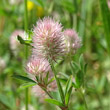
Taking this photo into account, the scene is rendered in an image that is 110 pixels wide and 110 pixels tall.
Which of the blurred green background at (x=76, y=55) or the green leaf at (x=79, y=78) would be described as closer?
the green leaf at (x=79, y=78)

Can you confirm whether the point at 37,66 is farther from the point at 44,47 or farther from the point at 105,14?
the point at 105,14

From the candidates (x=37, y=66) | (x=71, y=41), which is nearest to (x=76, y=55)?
(x=71, y=41)

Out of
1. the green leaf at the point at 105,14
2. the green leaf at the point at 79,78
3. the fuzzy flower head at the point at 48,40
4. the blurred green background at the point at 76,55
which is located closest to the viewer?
the fuzzy flower head at the point at 48,40

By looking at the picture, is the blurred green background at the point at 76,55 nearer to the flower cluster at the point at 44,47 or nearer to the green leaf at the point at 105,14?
the green leaf at the point at 105,14

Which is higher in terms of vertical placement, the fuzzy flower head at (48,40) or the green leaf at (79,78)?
the fuzzy flower head at (48,40)

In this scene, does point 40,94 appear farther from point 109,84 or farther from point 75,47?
point 109,84

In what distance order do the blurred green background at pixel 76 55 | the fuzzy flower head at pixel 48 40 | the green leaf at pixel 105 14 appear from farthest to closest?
the blurred green background at pixel 76 55 < the green leaf at pixel 105 14 < the fuzzy flower head at pixel 48 40

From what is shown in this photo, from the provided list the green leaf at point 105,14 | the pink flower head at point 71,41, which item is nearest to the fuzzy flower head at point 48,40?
the pink flower head at point 71,41

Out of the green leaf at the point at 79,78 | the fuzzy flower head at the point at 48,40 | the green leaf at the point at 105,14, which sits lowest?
the green leaf at the point at 79,78
